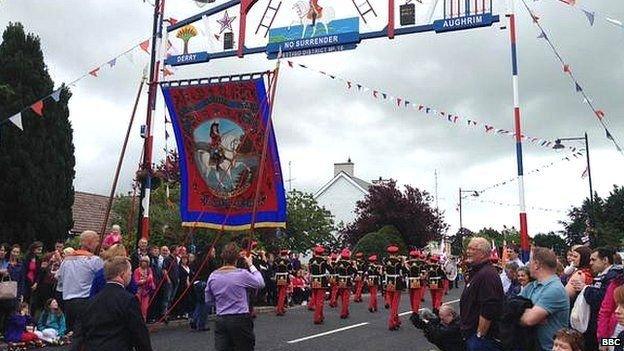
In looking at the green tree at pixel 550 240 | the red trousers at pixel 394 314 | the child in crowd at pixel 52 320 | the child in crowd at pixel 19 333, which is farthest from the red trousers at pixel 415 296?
the green tree at pixel 550 240

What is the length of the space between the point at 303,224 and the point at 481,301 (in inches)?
1219

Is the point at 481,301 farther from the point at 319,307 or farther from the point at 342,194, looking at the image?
the point at 342,194

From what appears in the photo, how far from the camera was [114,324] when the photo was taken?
5043 mm

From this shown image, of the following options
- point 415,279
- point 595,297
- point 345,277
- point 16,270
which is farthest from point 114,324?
point 345,277

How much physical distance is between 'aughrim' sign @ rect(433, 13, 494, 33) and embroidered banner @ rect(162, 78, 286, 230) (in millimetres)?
5042

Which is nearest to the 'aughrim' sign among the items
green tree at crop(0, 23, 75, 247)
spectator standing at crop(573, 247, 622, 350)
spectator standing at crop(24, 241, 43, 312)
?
spectator standing at crop(573, 247, 622, 350)

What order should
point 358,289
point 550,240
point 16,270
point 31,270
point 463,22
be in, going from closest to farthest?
1. point 16,270
2. point 463,22
3. point 31,270
4. point 358,289
5. point 550,240

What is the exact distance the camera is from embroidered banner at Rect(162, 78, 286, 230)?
31.4ft

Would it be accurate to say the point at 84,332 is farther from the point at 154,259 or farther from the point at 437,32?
the point at 437,32

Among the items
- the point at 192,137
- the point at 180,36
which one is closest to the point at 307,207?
the point at 180,36

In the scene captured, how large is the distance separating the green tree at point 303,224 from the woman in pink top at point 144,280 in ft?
70.7

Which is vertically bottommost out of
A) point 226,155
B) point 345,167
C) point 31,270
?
point 31,270

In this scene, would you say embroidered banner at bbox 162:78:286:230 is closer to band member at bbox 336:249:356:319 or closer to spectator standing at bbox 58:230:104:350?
spectator standing at bbox 58:230:104:350

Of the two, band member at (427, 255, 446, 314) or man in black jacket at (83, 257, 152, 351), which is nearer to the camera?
man in black jacket at (83, 257, 152, 351)
